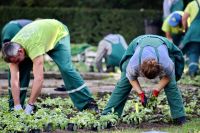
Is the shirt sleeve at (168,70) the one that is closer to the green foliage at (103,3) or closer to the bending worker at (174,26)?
the bending worker at (174,26)

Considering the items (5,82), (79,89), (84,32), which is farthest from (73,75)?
(84,32)

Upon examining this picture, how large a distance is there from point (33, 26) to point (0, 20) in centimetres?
1610

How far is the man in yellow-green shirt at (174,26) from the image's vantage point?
1497cm

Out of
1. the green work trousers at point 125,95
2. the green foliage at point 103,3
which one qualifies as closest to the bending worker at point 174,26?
the green work trousers at point 125,95

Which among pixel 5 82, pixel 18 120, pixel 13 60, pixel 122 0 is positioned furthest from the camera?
pixel 122 0

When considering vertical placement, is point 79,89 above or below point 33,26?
below

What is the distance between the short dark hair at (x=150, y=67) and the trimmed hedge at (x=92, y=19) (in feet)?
57.0

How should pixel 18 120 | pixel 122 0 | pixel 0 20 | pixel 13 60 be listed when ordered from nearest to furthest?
pixel 18 120 → pixel 13 60 → pixel 0 20 → pixel 122 0

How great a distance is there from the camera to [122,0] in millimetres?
27203

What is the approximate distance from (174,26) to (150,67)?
7377 millimetres

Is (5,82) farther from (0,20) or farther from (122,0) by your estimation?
(122,0)

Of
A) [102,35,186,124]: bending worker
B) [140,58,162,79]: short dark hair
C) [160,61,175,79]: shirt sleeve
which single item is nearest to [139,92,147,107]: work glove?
[102,35,186,124]: bending worker

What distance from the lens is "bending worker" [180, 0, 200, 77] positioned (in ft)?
48.1

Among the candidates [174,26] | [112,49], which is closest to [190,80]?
[174,26]
